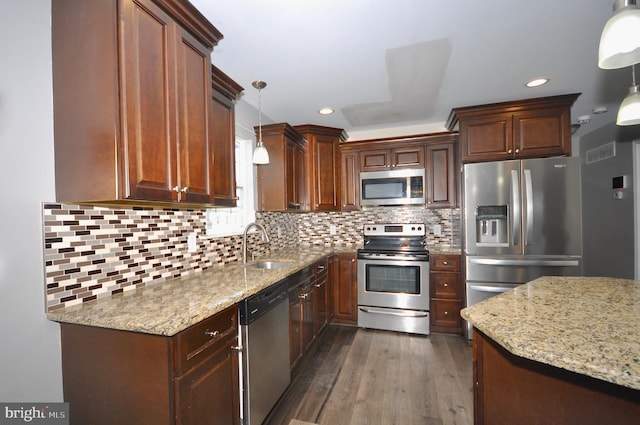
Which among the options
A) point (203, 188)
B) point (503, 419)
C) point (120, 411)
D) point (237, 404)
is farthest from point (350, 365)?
point (203, 188)

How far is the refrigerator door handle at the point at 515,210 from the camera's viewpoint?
2.66 m

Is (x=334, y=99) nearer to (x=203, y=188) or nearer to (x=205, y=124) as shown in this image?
(x=205, y=124)

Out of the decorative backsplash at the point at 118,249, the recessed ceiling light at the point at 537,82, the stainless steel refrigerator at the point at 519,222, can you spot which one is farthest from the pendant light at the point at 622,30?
the decorative backsplash at the point at 118,249

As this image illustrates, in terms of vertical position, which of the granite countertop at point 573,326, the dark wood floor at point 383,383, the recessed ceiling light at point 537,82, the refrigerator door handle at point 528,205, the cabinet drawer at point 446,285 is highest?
the recessed ceiling light at point 537,82

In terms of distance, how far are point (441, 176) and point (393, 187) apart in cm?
57

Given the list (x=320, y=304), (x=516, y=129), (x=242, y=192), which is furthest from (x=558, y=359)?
(x=516, y=129)

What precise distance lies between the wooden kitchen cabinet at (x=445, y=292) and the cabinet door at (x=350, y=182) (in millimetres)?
1174

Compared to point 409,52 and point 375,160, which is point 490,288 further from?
point 409,52

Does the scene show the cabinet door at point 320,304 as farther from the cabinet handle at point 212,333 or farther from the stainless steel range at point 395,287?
the cabinet handle at point 212,333

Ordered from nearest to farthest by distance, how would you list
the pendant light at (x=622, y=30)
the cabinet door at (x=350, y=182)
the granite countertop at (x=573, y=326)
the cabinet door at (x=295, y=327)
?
1. the granite countertop at (x=573, y=326)
2. the pendant light at (x=622, y=30)
3. the cabinet door at (x=295, y=327)
4. the cabinet door at (x=350, y=182)

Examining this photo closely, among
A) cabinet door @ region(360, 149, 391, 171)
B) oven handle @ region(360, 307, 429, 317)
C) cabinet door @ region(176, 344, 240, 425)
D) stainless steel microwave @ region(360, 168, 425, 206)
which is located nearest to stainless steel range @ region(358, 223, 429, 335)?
oven handle @ region(360, 307, 429, 317)

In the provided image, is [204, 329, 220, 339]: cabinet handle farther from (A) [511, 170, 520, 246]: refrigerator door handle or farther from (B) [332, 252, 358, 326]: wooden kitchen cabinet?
(A) [511, 170, 520, 246]: refrigerator door handle

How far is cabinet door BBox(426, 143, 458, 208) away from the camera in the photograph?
10.6 ft

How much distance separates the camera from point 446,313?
300cm
